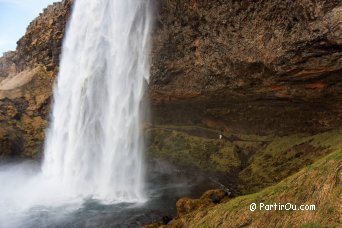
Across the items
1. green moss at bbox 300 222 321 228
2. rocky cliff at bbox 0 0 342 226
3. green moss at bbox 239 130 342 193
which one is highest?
rocky cliff at bbox 0 0 342 226

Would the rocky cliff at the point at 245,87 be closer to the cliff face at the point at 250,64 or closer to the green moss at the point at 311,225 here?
the cliff face at the point at 250,64

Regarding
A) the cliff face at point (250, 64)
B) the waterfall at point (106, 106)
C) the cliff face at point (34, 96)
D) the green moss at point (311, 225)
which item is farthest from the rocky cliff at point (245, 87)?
the green moss at point (311, 225)

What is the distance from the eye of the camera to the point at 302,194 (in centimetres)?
1249

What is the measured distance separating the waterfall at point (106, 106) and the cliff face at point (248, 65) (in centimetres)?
241

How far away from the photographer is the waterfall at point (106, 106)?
3194 cm

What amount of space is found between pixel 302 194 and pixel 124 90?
23297mm

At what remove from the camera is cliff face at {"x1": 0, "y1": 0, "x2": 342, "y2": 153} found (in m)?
26.0

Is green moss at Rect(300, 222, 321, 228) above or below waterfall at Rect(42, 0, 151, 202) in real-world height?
below

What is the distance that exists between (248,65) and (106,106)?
1280 cm

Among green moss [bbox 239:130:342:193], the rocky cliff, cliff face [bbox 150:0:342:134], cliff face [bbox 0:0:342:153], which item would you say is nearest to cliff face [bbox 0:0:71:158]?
the rocky cliff

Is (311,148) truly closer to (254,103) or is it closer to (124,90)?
(254,103)

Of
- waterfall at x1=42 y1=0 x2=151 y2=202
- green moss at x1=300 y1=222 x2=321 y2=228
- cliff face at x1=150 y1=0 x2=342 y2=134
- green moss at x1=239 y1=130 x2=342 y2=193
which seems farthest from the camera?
waterfall at x1=42 y1=0 x2=151 y2=202

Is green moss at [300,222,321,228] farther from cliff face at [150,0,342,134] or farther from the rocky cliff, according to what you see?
cliff face at [150,0,342,134]

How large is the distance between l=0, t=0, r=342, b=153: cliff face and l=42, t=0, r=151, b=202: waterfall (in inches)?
94.8
